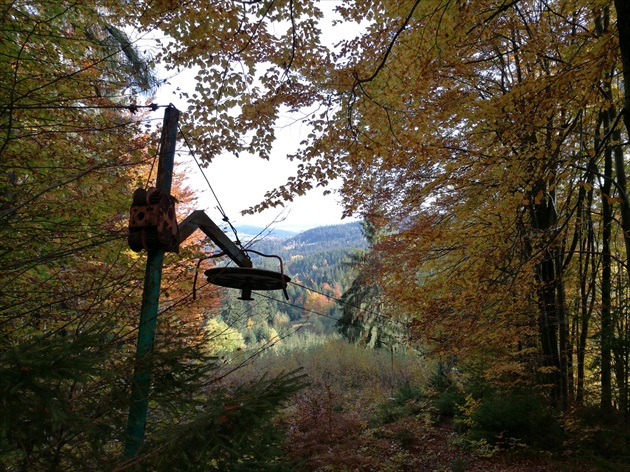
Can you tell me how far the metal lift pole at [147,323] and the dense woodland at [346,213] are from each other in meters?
0.06

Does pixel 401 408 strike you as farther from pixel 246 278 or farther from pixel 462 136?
pixel 246 278

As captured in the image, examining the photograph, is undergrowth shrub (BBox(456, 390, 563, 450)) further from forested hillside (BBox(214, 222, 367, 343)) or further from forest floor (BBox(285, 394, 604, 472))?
forested hillside (BBox(214, 222, 367, 343))

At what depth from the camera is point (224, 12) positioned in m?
4.22

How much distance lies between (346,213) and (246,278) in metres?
4.82

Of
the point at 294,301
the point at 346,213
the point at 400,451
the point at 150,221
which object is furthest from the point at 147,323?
the point at 294,301

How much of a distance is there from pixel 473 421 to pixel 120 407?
8896 millimetres

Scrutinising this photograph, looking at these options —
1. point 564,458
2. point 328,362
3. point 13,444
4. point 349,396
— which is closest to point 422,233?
point 564,458

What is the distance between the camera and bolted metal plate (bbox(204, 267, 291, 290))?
2.79 m

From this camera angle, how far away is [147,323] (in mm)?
2582

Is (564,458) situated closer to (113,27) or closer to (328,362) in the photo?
(113,27)

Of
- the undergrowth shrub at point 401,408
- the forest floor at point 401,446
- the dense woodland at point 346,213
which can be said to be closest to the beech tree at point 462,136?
the dense woodland at point 346,213

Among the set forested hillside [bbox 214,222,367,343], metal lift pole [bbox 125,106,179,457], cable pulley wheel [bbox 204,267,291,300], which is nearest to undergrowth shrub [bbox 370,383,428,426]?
forested hillside [bbox 214,222,367,343]

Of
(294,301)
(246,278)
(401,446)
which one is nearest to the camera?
(246,278)

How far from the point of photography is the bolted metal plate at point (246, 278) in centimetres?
279
